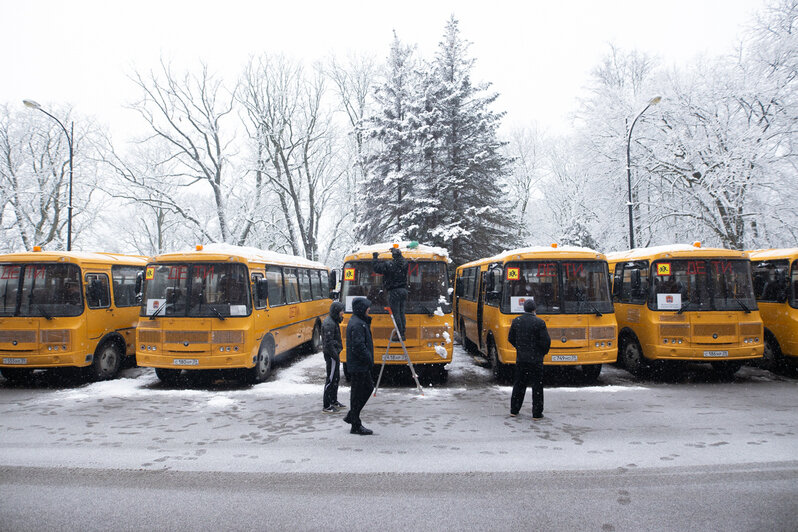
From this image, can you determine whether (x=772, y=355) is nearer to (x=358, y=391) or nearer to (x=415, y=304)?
(x=415, y=304)

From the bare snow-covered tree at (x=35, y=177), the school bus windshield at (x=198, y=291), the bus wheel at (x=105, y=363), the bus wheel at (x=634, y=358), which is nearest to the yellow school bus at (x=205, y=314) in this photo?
the school bus windshield at (x=198, y=291)

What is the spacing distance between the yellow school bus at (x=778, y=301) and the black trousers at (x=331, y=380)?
9.93 metres

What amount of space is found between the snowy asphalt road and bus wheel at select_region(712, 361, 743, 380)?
53.1 inches

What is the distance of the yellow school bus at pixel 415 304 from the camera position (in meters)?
10.0

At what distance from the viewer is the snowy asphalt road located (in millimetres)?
4328

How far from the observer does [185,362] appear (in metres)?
9.77

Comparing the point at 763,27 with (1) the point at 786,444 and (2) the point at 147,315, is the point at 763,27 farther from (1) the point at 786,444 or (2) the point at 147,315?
(2) the point at 147,315

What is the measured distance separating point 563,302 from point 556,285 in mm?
374

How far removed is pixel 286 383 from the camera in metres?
10.8

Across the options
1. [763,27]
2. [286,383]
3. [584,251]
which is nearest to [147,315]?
[286,383]

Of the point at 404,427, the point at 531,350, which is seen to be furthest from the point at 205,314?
the point at 531,350

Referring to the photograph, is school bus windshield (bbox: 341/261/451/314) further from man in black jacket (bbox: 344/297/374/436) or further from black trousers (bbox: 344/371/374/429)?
black trousers (bbox: 344/371/374/429)

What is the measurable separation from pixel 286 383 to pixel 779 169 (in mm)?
20465

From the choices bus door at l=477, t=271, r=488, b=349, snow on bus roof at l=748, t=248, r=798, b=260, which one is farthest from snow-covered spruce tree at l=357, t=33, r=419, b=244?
snow on bus roof at l=748, t=248, r=798, b=260
